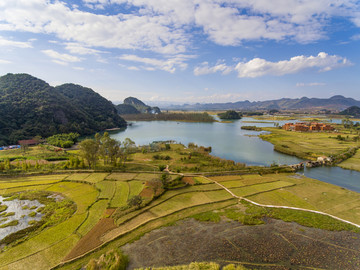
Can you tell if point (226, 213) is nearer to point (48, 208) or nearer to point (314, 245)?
point (314, 245)

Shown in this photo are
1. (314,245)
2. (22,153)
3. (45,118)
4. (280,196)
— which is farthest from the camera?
(45,118)

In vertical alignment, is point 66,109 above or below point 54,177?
above

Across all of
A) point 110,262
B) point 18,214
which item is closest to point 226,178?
point 110,262

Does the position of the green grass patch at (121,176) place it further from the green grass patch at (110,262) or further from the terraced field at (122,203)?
the green grass patch at (110,262)

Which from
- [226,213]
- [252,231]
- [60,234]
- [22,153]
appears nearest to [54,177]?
[60,234]

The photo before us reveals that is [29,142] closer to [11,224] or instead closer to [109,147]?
[109,147]
